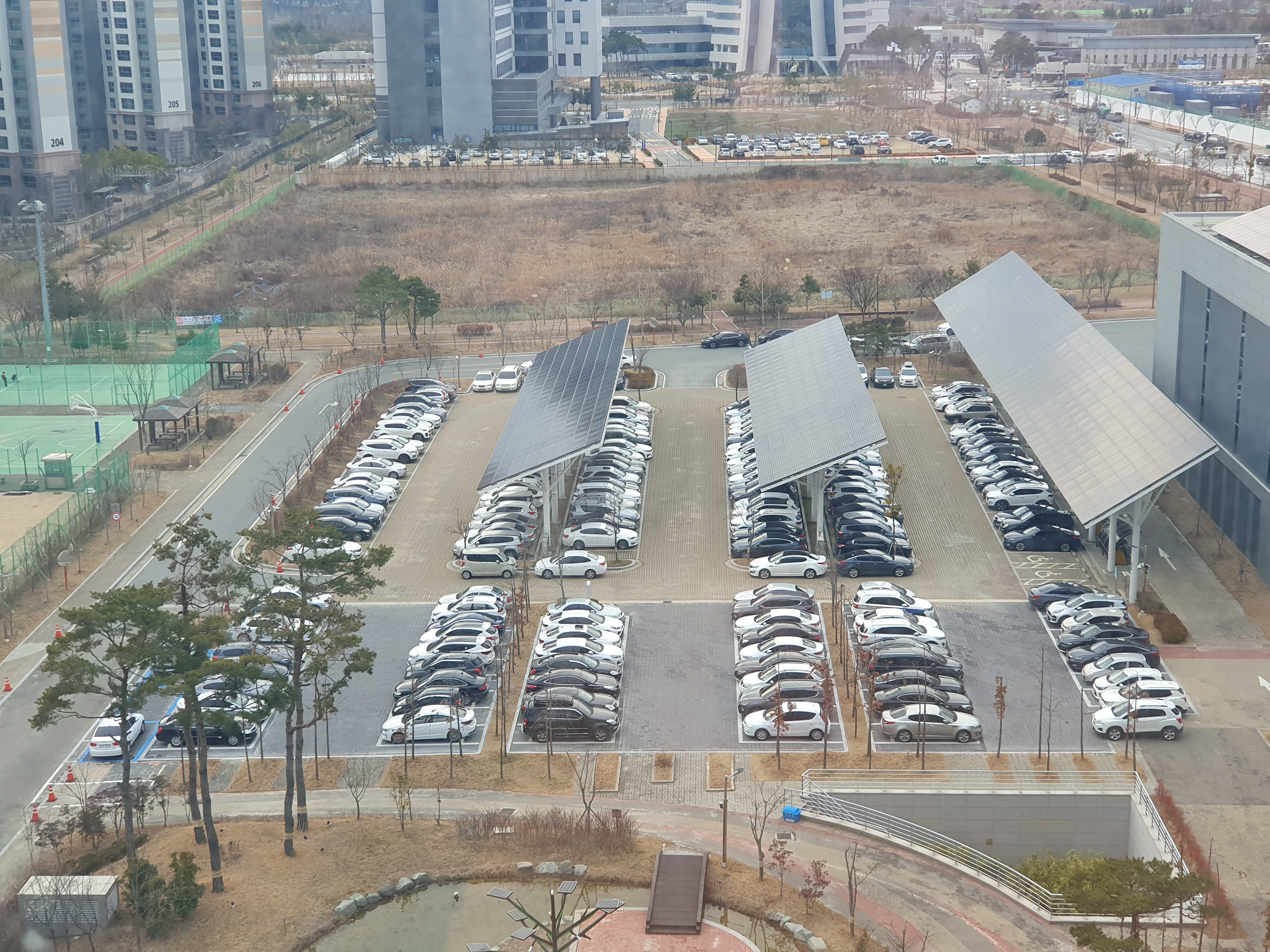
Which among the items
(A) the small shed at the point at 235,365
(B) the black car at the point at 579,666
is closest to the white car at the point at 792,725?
(B) the black car at the point at 579,666

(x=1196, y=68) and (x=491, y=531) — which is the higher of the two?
(x=1196, y=68)

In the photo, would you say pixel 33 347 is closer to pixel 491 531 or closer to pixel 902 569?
pixel 491 531

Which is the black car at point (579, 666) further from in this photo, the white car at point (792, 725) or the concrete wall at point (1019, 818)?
the concrete wall at point (1019, 818)

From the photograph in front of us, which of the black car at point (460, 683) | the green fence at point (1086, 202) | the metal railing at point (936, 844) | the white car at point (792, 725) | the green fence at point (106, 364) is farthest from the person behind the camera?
the green fence at point (1086, 202)

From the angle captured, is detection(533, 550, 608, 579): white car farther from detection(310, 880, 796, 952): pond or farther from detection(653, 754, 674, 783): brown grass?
detection(310, 880, 796, 952): pond

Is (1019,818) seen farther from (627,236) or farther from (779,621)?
(627,236)

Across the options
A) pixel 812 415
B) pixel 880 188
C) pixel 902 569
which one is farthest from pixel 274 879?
pixel 880 188
